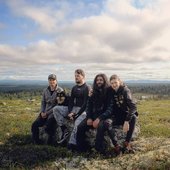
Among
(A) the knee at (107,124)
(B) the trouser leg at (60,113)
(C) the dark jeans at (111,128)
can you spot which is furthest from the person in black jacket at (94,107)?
(B) the trouser leg at (60,113)

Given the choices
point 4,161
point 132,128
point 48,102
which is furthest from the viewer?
point 48,102

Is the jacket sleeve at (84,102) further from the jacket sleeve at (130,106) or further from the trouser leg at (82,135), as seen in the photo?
the jacket sleeve at (130,106)

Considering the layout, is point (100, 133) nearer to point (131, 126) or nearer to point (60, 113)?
point (131, 126)

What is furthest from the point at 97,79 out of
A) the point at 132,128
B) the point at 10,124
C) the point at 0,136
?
the point at 10,124

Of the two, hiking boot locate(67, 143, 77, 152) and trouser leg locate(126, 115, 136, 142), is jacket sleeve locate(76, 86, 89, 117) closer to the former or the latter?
hiking boot locate(67, 143, 77, 152)

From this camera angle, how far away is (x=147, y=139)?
58.7 feet

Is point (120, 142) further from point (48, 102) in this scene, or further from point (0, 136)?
point (0, 136)

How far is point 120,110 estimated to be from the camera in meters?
14.7

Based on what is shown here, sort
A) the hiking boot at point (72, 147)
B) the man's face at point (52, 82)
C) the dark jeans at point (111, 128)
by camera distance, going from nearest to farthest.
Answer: the dark jeans at point (111, 128) < the hiking boot at point (72, 147) < the man's face at point (52, 82)

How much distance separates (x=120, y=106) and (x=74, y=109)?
9.17ft

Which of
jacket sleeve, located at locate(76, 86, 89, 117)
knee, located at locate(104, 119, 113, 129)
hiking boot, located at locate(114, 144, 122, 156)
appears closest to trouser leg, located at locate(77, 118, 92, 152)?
jacket sleeve, located at locate(76, 86, 89, 117)

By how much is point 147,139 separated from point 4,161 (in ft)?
27.9

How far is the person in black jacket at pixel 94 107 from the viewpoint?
14664 mm

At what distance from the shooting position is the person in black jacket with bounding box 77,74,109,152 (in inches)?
577
